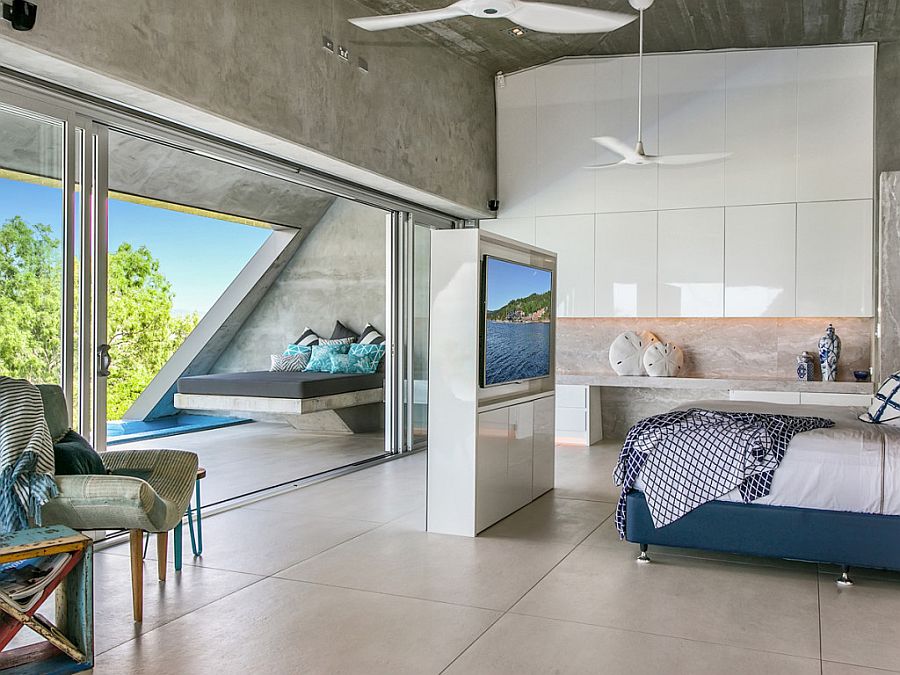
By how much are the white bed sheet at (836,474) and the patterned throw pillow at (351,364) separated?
5593 millimetres

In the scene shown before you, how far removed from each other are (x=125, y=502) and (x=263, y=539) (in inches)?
60.7

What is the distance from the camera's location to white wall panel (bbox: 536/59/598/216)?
26.9 feet

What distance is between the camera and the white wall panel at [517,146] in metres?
8.45

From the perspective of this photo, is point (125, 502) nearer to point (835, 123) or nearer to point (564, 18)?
point (564, 18)

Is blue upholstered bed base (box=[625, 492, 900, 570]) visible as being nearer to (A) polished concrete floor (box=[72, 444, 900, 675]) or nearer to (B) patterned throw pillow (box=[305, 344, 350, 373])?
(A) polished concrete floor (box=[72, 444, 900, 675])

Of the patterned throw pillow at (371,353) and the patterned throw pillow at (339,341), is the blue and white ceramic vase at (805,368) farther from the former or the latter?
the patterned throw pillow at (339,341)

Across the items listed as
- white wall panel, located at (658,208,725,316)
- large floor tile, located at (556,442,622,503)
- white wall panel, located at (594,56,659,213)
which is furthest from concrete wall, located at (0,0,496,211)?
large floor tile, located at (556,442,622,503)

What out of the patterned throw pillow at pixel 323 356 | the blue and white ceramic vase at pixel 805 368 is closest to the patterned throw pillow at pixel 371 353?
the patterned throw pillow at pixel 323 356

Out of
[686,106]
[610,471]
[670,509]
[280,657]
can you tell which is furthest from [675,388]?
[280,657]

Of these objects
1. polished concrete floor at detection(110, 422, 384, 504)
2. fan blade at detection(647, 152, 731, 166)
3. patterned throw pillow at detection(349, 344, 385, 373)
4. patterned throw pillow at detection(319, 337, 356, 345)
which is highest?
fan blade at detection(647, 152, 731, 166)

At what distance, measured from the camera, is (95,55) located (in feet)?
12.9

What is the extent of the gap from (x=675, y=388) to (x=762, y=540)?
13.2 feet

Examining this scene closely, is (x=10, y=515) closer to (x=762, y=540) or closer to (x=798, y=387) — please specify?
(x=762, y=540)

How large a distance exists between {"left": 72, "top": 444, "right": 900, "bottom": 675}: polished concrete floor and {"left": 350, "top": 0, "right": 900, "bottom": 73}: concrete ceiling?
3.93 m
